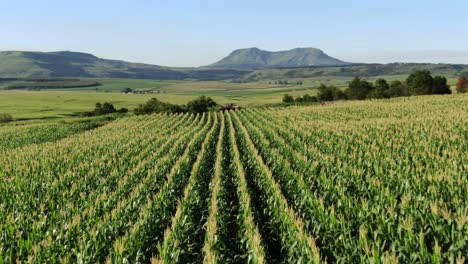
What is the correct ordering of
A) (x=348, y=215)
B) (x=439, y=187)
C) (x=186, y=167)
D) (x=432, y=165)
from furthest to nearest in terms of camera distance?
(x=186, y=167)
(x=432, y=165)
(x=439, y=187)
(x=348, y=215)

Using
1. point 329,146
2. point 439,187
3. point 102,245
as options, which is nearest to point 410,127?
point 329,146

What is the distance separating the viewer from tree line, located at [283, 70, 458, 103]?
101 m

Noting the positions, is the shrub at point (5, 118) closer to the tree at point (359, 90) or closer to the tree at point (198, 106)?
the tree at point (198, 106)

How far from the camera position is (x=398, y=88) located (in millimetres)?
106625

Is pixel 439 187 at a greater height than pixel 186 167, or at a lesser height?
greater

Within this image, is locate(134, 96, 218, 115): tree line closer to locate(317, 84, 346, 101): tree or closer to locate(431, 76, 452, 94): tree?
locate(317, 84, 346, 101): tree

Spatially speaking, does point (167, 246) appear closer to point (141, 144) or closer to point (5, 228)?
point (5, 228)

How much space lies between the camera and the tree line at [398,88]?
10112 centimetres

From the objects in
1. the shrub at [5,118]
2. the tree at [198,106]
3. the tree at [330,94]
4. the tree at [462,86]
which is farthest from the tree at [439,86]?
the shrub at [5,118]

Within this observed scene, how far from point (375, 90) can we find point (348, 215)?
104643mm

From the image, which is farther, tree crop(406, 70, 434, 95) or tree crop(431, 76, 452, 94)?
tree crop(431, 76, 452, 94)

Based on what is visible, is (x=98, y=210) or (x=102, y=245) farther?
(x=98, y=210)

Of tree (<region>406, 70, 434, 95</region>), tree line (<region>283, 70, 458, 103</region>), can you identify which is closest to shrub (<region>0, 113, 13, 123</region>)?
tree line (<region>283, 70, 458, 103</region>)

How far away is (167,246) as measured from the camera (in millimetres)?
9305
